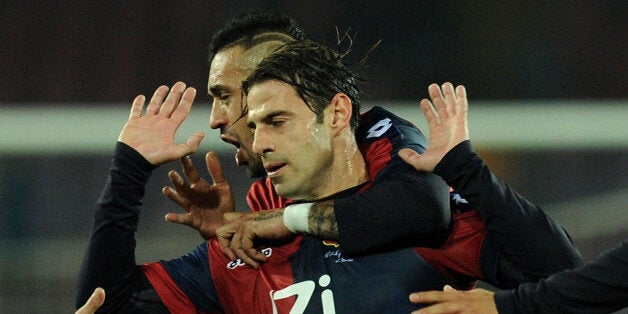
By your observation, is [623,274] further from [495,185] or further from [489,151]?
[489,151]

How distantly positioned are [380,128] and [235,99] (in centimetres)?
50

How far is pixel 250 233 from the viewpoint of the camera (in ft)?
8.17

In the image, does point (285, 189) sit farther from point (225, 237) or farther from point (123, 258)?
point (123, 258)

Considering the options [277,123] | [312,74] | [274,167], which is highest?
[312,74]

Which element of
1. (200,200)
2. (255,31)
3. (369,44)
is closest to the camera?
(200,200)

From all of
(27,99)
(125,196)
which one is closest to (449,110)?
(125,196)

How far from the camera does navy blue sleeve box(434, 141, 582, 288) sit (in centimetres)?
214

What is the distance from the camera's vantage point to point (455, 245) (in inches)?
92.2

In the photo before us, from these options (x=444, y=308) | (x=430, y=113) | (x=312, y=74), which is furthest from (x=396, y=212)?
(x=312, y=74)

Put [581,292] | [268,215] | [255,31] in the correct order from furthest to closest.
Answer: [255,31]
[268,215]
[581,292]

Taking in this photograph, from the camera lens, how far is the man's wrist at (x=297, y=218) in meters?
2.38

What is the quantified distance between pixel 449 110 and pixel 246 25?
92 cm

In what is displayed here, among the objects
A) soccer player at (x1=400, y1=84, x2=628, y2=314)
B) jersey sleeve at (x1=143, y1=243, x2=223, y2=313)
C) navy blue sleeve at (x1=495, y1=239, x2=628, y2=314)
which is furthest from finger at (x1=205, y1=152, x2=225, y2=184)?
navy blue sleeve at (x1=495, y1=239, x2=628, y2=314)

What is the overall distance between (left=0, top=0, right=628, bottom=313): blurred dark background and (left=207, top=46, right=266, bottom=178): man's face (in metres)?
1.71
